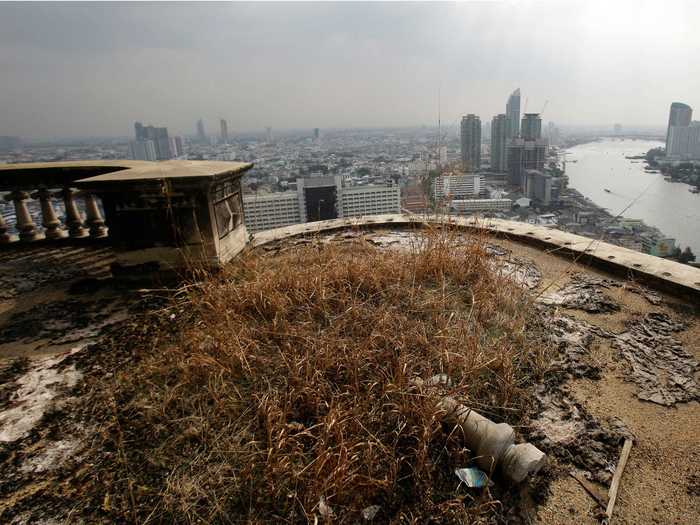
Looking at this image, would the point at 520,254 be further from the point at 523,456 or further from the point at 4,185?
the point at 4,185

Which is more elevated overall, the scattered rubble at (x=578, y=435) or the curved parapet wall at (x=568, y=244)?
the curved parapet wall at (x=568, y=244)

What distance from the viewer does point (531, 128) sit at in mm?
5715

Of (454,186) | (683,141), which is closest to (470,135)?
(454,186)

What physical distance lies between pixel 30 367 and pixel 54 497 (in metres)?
0.97

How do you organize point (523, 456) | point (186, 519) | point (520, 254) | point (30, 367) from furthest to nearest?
point (520, 254) < point (30, 367) < point (523, 456) < point (186, 519)

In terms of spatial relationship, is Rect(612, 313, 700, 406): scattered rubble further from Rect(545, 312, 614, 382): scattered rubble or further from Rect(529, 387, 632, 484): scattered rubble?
Rect(529, 387, 632, 484): scattered rubble

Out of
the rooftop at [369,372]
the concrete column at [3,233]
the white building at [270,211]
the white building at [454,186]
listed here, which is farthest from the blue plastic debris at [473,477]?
the concrete column at [3,233]

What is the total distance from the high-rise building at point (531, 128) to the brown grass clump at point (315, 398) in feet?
13.4

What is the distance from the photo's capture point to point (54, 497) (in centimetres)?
121

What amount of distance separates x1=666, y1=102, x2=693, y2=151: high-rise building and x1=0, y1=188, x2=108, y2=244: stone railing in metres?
13.1

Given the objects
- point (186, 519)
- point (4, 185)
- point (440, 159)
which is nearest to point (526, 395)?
point (186, 519)

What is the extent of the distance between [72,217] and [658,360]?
16.5ft

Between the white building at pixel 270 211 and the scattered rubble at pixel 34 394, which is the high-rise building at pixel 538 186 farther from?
the scattered rubble at pixel 34 394

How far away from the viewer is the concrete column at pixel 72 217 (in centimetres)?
406
